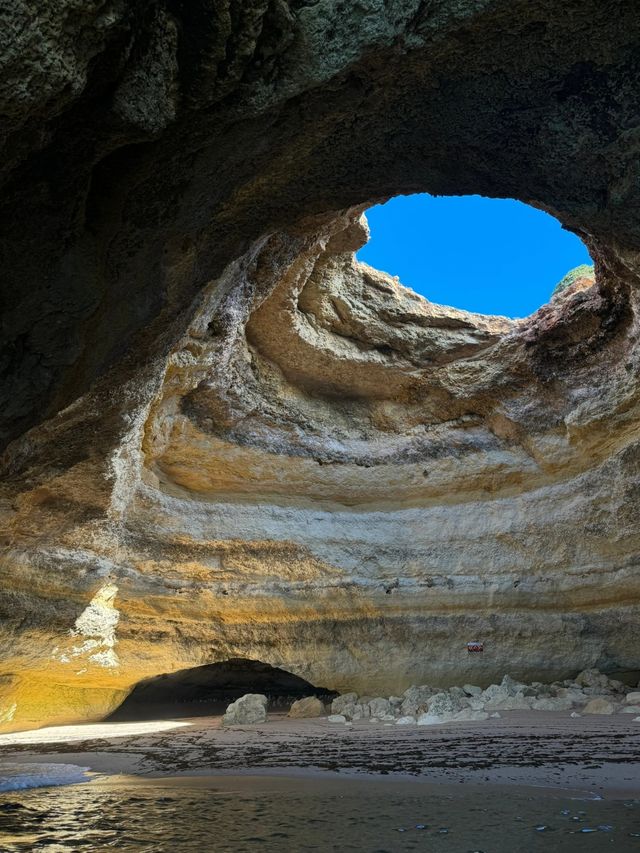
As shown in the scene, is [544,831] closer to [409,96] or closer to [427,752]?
[427,752]

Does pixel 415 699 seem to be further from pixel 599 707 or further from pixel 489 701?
pixel 599 707

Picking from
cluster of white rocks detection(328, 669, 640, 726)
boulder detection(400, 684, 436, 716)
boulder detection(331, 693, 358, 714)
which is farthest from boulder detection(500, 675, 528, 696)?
boulder detection(331, 693, 358, 714)

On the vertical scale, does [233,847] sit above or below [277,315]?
below

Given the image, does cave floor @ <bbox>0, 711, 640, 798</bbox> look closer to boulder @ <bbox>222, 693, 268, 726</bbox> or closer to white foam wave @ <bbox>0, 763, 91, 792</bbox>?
white foam wave @ <bbox>0, 763, 91, 792</bbox>

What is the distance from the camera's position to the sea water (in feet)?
9.84

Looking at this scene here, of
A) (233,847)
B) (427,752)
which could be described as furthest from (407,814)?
(427,752)

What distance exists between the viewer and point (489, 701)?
27.9ft

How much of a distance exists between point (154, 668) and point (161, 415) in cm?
401

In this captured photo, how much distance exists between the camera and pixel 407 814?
11.9ft

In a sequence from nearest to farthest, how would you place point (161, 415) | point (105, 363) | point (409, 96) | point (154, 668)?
point (409, 96), point (105, 363), point (161, 415), point (154, 668)

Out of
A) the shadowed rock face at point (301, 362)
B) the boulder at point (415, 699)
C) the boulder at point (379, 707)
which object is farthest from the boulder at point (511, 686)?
the boulder at point (379, 707)

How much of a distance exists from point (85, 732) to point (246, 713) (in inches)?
84.4

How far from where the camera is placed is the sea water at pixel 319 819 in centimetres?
300

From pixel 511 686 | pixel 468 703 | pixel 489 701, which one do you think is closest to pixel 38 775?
pixel 468 703
